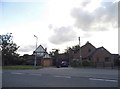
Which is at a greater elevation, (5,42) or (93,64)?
(5,42)

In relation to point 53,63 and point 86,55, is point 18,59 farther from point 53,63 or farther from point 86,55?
point 86,55

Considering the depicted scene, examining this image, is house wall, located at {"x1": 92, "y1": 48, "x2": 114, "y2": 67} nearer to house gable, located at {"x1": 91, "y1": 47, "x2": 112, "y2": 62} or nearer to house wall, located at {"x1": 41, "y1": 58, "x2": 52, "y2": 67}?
house gable, located at {"x1": 91, "y1": 47, "x2": 112, "y2": 62}

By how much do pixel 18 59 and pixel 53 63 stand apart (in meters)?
11.7

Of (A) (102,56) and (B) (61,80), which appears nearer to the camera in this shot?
(B) (61,80)

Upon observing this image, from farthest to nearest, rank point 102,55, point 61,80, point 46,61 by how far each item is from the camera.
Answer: point 46,61 < point 102,55 < point 61,80

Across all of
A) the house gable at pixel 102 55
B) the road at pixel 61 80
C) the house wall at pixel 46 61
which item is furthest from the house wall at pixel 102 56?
the road at pixel 61 80

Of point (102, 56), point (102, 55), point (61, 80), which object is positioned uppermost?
point (102, 55)

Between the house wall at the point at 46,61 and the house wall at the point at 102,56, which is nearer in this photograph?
the house wall at the point at 102,56

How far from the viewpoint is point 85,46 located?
287ft

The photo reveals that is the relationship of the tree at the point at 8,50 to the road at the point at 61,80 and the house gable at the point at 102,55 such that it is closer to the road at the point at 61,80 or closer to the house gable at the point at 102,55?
the house gable at the point at 102,55

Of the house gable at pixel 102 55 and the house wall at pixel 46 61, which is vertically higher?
the house gable at pixel 102 55

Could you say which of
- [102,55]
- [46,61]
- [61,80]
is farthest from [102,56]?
[61,80]

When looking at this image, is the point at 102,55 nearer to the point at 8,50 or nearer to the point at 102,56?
the point at 102,56

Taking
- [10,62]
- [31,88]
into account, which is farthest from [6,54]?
[31,88]
